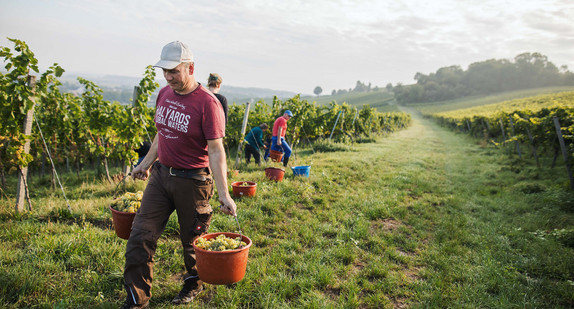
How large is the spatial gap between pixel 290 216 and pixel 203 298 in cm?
251

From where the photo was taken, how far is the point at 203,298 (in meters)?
2.96

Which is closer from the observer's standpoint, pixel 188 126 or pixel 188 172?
pixel 188 126

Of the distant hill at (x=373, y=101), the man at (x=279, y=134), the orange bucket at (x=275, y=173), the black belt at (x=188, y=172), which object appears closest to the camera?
the black belt at (x=188, y=172)

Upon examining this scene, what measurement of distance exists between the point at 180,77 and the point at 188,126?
1.25 feet

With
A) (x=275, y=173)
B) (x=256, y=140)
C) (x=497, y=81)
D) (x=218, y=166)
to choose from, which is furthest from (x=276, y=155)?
(x=497, y=81)

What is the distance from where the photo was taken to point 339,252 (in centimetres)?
402

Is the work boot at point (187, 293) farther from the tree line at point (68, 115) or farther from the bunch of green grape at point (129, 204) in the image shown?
the tree line at point (68, 115)

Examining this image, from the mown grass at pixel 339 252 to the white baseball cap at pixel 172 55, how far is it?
202cm

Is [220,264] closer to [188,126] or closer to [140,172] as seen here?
[188,126]

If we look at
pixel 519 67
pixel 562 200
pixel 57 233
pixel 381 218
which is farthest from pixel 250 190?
pixel 519 67

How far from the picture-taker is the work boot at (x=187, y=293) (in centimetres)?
282

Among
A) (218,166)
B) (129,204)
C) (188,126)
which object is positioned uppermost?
(188,126)

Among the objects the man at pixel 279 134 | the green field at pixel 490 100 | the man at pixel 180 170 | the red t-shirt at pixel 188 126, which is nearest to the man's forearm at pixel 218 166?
the man at pixel 180 170

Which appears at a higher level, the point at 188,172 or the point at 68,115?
the point at 68,115
